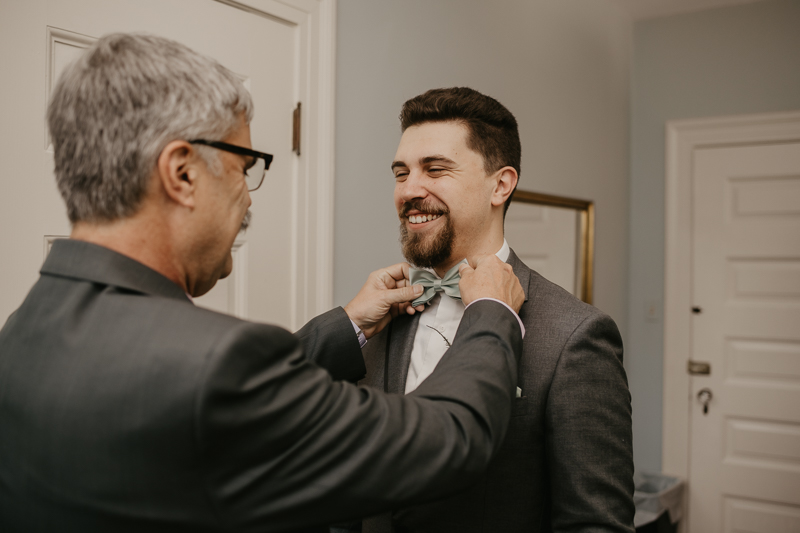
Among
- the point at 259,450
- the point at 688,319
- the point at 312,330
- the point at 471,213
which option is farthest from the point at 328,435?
the point at 688,319

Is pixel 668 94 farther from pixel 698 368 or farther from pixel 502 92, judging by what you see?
pixel 698 368

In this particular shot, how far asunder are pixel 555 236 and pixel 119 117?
8.90ft

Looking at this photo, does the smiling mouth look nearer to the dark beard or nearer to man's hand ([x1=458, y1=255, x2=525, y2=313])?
the dark beard

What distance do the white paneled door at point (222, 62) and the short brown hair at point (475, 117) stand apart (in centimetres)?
52

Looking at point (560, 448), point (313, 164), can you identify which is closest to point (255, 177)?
point (560, 448)

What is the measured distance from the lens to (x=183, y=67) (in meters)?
0.82

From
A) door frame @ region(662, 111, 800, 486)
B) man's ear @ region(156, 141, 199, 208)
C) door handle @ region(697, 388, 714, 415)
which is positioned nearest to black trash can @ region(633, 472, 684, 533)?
door frame @ region(662, 111, 800, 486)

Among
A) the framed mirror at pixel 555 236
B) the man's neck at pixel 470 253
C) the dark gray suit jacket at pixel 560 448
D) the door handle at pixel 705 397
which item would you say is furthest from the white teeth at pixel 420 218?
the door handle at pixel 705 397

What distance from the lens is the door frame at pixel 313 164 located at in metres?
1.88

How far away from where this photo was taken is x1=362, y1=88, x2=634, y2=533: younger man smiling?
1.17 m

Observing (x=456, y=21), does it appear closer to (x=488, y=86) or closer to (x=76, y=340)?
(x=488, y=86)

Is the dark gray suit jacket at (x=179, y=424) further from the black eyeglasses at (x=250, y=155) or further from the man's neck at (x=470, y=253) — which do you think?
the man's neck at (x=470, y=253)

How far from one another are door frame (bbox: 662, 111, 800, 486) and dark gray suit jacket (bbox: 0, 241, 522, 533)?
3338 millimetres

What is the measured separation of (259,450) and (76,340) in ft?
0.85
